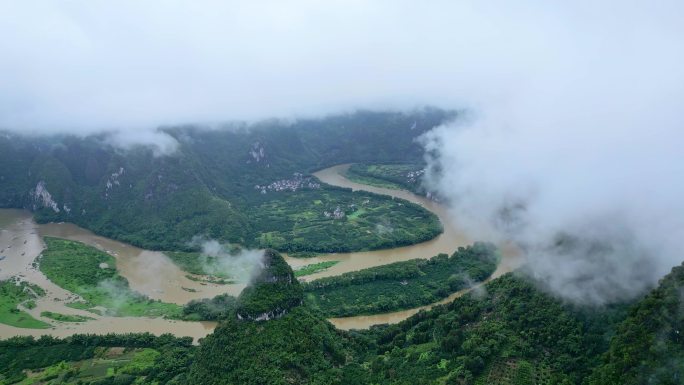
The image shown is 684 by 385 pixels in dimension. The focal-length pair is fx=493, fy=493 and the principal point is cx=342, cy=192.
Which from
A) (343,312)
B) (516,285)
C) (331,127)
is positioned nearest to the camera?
(516,285)

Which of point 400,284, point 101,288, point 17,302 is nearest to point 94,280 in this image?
point 101,288

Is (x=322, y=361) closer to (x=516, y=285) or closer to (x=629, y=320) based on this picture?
(x=516, y=285)

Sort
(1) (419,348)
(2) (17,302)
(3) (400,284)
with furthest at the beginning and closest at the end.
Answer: (2) (17,302) < (3) (400,284) < (1) (419,348)

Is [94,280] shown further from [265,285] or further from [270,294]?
[270,294]

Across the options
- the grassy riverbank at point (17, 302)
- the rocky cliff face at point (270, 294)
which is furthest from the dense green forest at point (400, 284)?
the grassy riverbank at point (17, 302)

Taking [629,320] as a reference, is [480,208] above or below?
above

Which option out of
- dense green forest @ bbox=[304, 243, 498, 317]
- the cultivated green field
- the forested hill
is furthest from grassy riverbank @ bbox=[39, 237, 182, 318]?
dense green forest @ bbox=[304, 243, 498, 317]

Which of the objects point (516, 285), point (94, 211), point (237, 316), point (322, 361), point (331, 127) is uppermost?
point (331, 127)

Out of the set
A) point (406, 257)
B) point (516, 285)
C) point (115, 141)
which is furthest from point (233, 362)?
point (115, 141)
